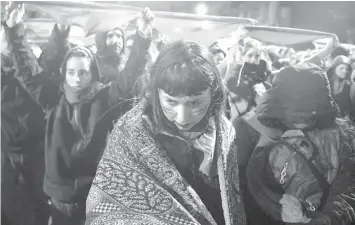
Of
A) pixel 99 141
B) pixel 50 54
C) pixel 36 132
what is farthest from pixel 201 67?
pixel 36 132

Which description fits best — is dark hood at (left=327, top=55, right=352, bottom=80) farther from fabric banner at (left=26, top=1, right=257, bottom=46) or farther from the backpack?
fabric banner at (left=26, top=1, right=257, bottom=46)

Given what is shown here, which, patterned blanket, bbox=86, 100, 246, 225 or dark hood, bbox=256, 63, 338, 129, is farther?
dark hood, bbox=256, 63, 338, 129

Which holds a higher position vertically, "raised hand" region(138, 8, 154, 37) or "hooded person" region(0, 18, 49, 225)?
"raised hand" region(138, 8, 154, 37)

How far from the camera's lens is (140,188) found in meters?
1.71

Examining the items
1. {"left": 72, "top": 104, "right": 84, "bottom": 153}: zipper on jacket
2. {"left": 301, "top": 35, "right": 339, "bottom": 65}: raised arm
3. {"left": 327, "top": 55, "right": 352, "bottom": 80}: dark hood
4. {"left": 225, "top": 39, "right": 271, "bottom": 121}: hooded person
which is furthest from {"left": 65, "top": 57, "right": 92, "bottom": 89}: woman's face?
{"left": 327, "top": 55, "right": 352, "bottom": 80}: dark hood

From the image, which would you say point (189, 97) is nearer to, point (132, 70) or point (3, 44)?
point (132, 70)

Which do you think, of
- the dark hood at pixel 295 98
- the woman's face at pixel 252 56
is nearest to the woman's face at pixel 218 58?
the woman's face at pixel 252 56

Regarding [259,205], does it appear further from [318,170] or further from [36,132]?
[36,132]

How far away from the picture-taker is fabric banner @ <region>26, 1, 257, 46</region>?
6.13 feet

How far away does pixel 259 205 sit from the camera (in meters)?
1.98

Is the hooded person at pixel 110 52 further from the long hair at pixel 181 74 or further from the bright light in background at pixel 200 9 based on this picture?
the bright light in background at pixel 200 9

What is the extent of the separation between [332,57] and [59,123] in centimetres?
148

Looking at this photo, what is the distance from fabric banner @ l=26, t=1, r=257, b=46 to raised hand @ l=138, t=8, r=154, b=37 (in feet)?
0.07

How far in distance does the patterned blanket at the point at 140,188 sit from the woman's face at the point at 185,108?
0.12 metres
